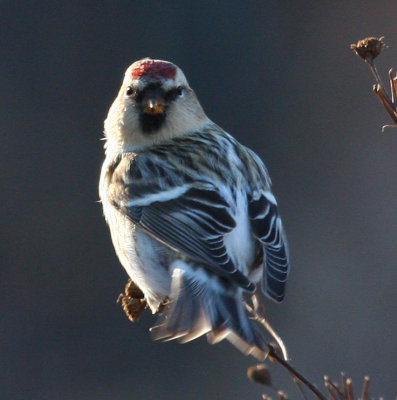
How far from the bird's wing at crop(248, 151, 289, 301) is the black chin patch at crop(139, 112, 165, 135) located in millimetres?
365

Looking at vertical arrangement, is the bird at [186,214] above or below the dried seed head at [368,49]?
below

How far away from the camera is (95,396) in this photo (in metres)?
6.73

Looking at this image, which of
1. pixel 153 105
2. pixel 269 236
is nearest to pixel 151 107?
pixel 153 105

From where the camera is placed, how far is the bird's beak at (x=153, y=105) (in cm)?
379

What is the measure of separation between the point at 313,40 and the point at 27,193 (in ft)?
7.68

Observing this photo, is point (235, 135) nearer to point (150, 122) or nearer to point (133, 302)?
point (150, 122)

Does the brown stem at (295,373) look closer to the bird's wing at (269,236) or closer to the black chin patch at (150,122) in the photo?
the bird's wing at (269,236)

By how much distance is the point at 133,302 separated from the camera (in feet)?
10.9

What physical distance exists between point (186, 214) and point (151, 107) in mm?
440

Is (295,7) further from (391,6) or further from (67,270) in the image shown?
(67,270)

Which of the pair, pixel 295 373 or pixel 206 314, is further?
pixel 206 314

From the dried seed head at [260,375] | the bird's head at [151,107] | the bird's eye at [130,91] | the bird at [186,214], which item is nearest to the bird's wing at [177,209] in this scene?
the bird at [186,214]

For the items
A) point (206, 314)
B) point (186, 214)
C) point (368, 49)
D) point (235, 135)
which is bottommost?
point (206, 314)

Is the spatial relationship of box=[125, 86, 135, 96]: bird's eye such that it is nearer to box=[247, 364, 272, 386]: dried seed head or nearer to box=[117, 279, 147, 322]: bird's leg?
box=[117, 279, 147, 322]: bird's leg
